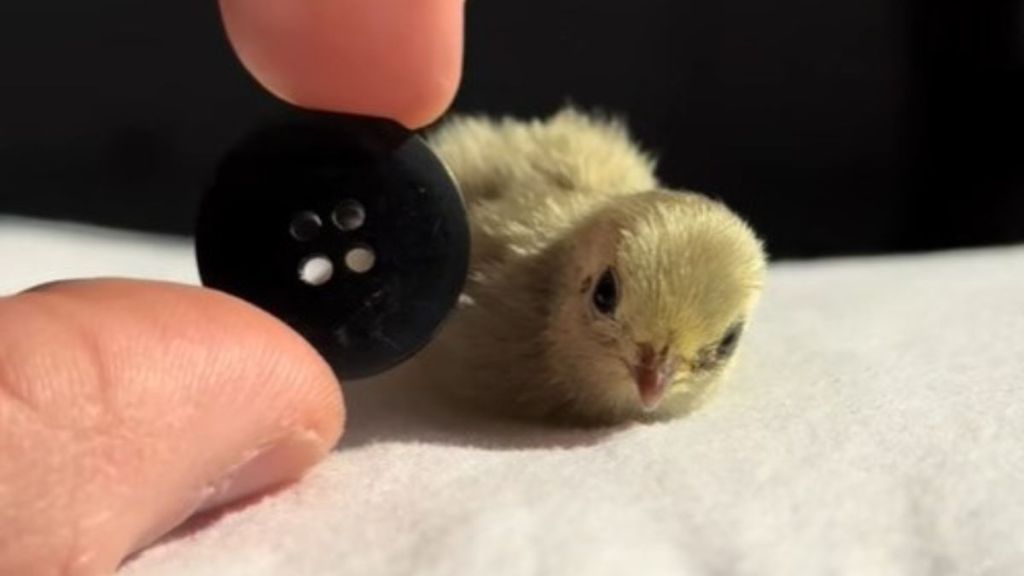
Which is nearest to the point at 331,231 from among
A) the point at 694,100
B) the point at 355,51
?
the point at 355,51

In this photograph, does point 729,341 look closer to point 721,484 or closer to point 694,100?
point 721,484

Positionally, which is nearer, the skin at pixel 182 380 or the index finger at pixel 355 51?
the skin at pixel 182 380

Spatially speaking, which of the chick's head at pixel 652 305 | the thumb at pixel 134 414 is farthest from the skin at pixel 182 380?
the chick's head at pixel 652 305

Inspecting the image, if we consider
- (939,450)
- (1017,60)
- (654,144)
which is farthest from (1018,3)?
(939,450)

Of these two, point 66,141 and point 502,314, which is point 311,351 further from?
point 66,141

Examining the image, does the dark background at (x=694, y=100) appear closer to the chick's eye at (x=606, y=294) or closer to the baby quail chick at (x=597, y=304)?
the baby quail chick at (x=597, y=304)

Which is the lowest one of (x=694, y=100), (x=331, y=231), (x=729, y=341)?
(x=694, y=100)

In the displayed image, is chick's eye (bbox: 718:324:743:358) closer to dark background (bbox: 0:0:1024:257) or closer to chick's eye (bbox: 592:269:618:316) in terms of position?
chick's eye (bbox: 592:269:618:316)
